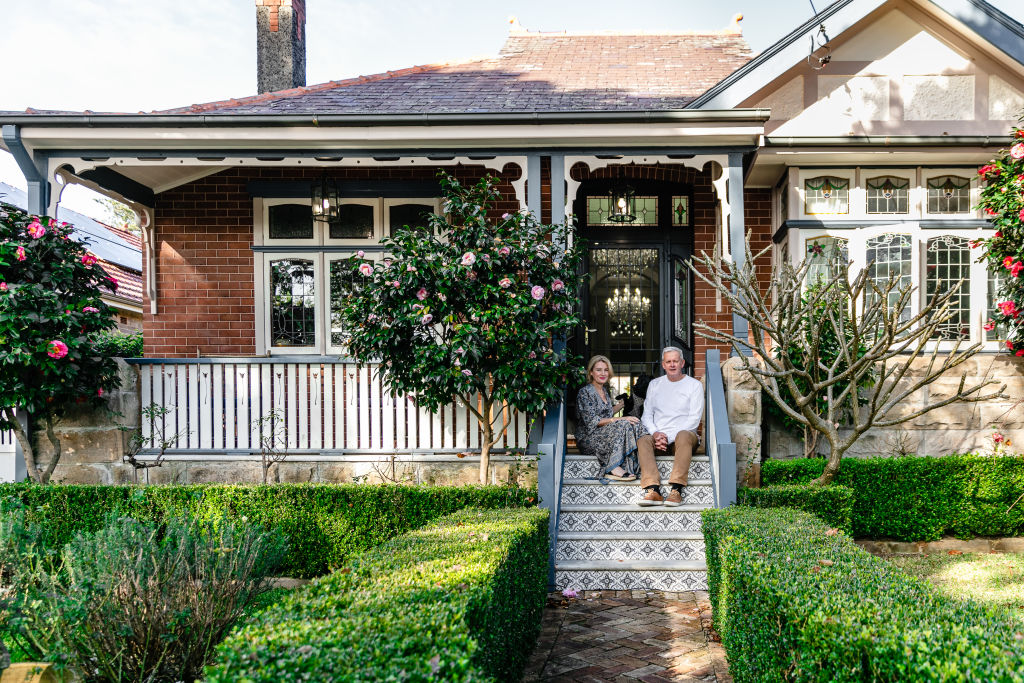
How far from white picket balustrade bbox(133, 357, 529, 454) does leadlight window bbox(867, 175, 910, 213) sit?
4874 millimetres

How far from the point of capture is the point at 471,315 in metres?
6.98

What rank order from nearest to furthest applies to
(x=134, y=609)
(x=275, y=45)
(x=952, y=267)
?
(x=134, y=609)
(x=952, y=267)
(x=275, y=45)

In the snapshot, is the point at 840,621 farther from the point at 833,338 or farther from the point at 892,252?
the point at 892,252

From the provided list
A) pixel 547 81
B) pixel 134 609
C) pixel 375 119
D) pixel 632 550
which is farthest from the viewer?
pixel 547 81

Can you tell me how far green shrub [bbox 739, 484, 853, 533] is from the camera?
6457 mm

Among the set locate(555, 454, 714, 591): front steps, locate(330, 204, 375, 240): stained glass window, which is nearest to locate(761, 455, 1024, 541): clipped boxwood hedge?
locate(555, 454, 714, 591): front steps

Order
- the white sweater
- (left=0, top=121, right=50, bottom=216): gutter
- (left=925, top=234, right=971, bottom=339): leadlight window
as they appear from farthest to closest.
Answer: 1. (left=925, top=234, right=971, bottom=339): leadlight window
2. (left=0, top=121, right=50, bottom=216): gutter
3. the white sweater

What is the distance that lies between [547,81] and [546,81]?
0.02m

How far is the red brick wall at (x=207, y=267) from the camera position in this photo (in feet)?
32.1

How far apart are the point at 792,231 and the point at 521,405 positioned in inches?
156

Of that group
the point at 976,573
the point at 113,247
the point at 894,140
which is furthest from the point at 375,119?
the point at 113,247

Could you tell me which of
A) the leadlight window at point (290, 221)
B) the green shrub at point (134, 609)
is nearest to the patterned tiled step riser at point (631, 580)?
the green shrub at point (134, 609)

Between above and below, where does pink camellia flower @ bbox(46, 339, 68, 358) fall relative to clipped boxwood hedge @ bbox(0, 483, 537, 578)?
above

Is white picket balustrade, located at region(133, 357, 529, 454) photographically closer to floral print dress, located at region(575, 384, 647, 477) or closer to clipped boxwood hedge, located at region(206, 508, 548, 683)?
floral print dress, located at region(575, 384, 647, 477)
